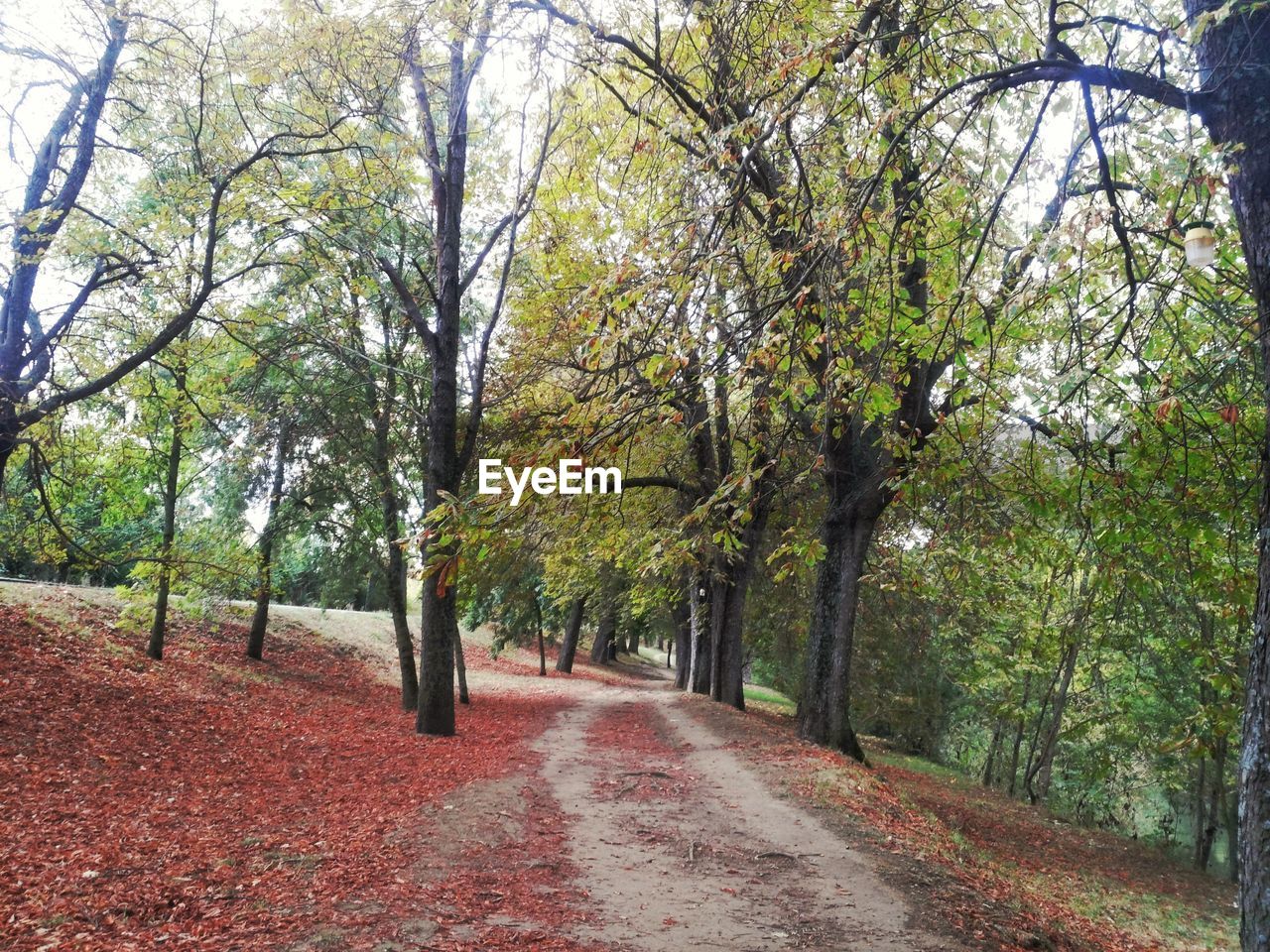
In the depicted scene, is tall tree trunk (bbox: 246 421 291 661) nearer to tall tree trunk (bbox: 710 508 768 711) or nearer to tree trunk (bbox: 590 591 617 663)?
tall tree trunk (bbox: 710 508 768 711)

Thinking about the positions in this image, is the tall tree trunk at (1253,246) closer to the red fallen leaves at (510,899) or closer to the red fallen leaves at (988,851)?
the red fallen leaves at (988,851)

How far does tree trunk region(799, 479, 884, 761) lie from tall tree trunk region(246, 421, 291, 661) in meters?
9.59

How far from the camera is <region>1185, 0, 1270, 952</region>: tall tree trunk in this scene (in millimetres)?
3510

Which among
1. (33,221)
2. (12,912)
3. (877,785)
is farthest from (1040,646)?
(33,221)

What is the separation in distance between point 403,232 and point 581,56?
402 inches

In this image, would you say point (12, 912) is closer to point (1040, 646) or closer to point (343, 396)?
point (343, 396)

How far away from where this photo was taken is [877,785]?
Result: 10.3 metres

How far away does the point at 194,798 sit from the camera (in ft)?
26.0

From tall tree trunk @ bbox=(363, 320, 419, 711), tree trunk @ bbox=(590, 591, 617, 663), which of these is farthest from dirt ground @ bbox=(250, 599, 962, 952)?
tree trunk @ bbox=(590, 591, 617, 663)

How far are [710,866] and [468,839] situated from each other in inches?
83.8

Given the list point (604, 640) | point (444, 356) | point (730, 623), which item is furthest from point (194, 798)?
point (604, 640)

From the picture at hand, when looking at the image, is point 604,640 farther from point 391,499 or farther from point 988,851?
point 988,851

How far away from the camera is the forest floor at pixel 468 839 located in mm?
5145

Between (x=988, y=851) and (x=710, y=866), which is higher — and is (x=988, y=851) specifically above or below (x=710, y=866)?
below
